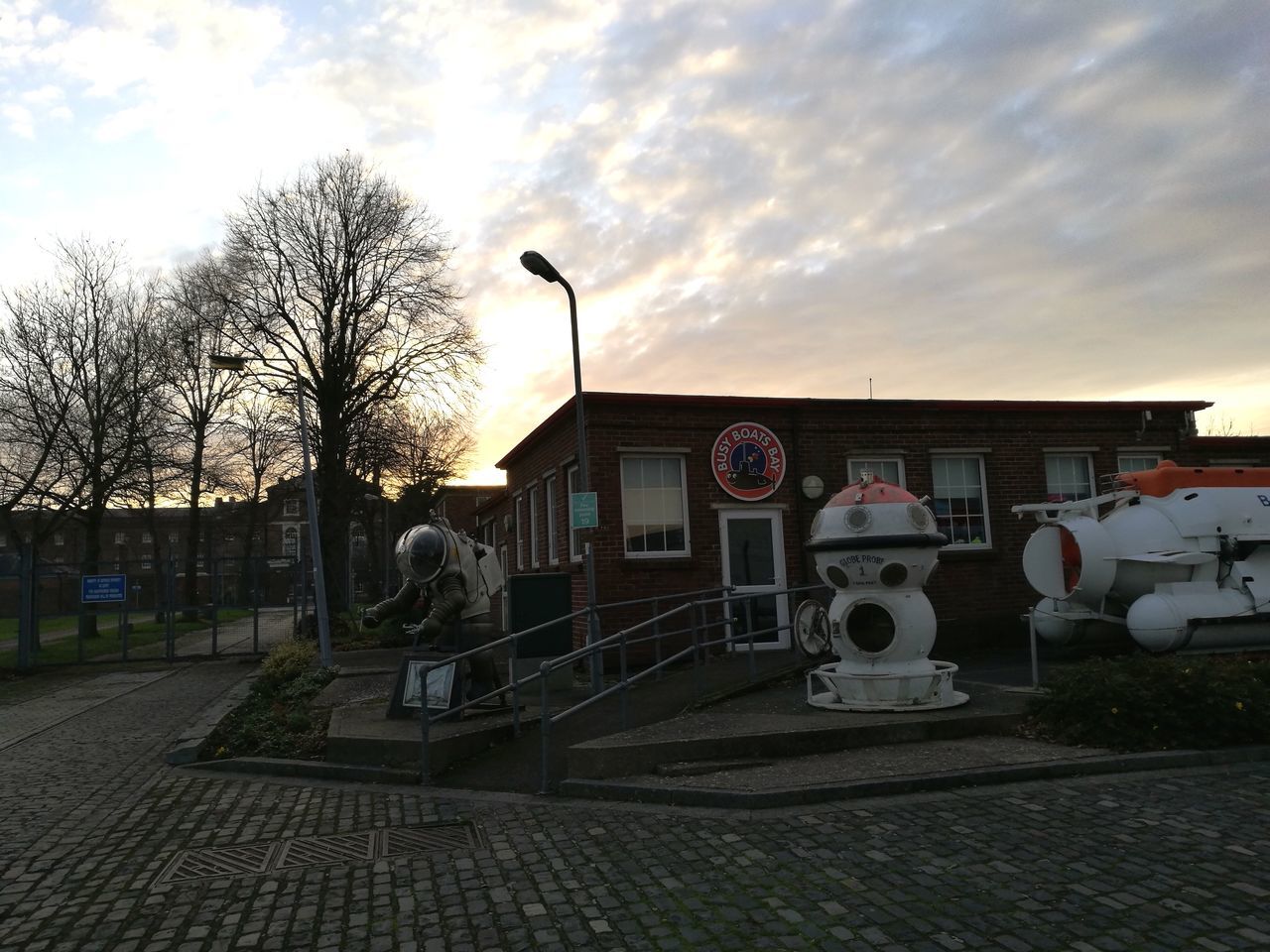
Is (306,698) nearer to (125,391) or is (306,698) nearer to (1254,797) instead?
(1254,797)

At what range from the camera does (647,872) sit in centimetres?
531

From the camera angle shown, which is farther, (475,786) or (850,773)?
(475,786)

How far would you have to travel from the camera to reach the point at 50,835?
6.59 metres

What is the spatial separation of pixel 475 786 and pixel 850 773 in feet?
9.91

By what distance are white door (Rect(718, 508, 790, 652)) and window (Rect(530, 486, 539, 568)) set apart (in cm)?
501

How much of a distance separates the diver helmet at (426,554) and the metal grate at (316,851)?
358 cm

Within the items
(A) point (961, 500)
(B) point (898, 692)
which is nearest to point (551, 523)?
(A) point (961, 500)

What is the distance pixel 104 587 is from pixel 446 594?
1377 cm

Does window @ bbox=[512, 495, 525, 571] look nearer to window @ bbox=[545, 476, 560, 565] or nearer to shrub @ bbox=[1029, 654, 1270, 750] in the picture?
window @ bbox=[545, 476, 560, 565]

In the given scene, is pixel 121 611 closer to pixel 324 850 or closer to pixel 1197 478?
pixel 324 850

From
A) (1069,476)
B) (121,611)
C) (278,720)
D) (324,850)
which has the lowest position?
(324,850)

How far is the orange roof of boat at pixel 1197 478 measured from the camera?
11.9m

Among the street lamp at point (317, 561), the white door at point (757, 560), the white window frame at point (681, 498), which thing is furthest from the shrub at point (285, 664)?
the white door at point (757, 560)

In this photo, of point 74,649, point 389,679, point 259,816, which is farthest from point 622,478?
point 74,649
